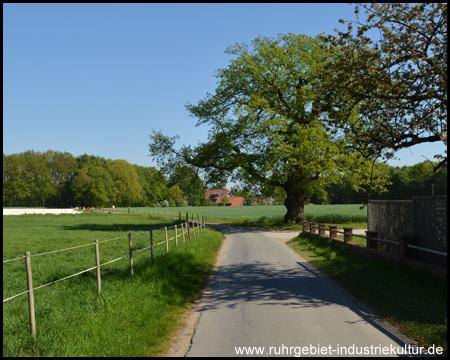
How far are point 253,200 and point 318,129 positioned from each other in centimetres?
11913

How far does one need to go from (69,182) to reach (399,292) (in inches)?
5059

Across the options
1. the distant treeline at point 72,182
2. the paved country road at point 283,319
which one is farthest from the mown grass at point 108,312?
the distant treeline at point 72,182

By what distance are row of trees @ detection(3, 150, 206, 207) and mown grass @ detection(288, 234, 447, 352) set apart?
3886 inches

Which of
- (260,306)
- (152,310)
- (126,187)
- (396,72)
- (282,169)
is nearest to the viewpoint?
(152,310)

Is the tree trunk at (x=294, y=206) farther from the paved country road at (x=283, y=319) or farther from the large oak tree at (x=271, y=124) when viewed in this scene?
the paved country road at (x=283, y=319)

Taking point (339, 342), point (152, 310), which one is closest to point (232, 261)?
point (152, 310)

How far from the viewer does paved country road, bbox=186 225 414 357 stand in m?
6.60

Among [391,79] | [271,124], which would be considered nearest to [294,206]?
[271,124]

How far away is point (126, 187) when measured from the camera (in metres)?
127

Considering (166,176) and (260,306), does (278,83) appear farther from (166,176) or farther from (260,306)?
(260,306)

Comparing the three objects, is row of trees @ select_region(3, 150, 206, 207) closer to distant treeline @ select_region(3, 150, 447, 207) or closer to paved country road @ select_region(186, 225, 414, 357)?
distant treeline @ select_region(3, 150, 447, 207)

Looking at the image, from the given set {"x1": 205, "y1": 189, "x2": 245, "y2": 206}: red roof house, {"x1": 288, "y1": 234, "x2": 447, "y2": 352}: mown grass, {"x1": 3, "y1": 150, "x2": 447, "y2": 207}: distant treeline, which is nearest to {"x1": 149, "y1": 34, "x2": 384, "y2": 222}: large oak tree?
{"x1": 288, "y1": 234, "x2": 447, "y2": 352}: mown grass

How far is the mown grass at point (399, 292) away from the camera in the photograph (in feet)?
23.9

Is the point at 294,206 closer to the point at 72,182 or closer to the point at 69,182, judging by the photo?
the point at 72,182
